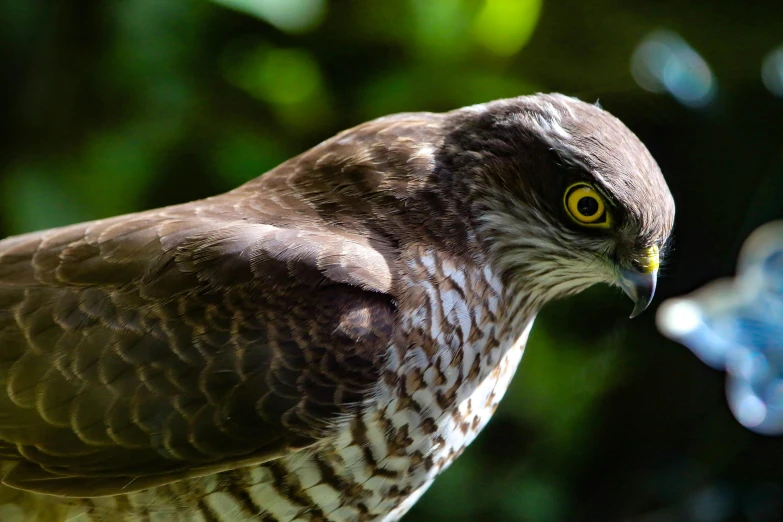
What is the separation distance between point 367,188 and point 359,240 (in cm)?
13

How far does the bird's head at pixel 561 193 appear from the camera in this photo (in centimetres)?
160

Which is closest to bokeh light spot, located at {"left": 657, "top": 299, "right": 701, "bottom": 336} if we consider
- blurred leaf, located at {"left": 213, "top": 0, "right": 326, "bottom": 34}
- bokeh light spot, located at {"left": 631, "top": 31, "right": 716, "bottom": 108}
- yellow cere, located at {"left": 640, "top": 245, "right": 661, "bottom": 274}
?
bokeh light spot, located at {"left": 631, "top": 31, "right": 716, "bottom": 108}

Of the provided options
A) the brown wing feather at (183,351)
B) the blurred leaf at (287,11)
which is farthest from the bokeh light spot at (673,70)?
→ the brown wing feather at (183,351)

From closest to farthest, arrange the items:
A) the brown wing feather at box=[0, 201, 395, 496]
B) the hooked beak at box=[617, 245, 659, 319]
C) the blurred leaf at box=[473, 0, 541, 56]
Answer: the brown wing feather at box=[0, 201, 395, 496], the hooked beak at box=[617, 245, 659, 319], the blurred leaf at box=[473, 0, 541, 56]

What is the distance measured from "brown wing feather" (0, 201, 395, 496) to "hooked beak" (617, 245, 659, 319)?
1.59 feet

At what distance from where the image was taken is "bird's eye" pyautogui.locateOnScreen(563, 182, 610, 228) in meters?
1.62

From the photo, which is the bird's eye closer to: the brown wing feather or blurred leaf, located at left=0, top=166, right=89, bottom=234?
the brown wing feather

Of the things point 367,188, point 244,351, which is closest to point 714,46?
point 367,188

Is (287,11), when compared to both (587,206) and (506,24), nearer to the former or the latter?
(506,24)

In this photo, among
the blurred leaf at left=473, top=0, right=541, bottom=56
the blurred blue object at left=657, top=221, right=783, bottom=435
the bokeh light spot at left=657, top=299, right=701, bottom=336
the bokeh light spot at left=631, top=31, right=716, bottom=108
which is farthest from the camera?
the blurred leaf at left=473, top=0, right=541, bottom=56

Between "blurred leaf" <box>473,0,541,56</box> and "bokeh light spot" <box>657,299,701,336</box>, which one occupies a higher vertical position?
"blurred leaf" <box>473,0,541,56</box>

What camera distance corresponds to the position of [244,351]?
1577 millimetres

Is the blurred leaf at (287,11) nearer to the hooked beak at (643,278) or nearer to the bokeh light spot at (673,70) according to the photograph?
the bokeh light spot at (673,70)

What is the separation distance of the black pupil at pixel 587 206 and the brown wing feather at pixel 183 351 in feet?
1.31
